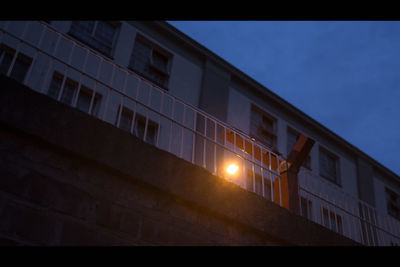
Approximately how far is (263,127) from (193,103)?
3334 millimetres

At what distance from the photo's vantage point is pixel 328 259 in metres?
1.29

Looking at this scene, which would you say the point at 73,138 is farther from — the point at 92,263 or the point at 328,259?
the point at 328,259

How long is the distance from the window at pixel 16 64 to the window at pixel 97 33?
1877 mm

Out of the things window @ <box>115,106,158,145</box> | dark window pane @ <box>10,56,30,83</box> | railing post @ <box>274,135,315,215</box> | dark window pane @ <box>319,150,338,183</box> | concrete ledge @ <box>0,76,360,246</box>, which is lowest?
concrete ledge @ <box>0,76,360,246</box>

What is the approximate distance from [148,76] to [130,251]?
36.8 feet

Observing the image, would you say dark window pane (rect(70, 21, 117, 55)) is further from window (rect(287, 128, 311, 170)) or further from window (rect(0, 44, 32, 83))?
window (rect(287, 128, 311, 170))

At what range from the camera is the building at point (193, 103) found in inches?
391

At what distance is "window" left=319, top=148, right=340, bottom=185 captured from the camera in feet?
52.9

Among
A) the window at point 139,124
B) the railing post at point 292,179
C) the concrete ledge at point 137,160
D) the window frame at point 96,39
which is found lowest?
the concrete ledge at point 137,160

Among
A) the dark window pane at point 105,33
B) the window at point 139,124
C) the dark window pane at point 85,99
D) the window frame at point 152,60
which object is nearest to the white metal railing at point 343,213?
the window at point 139,124

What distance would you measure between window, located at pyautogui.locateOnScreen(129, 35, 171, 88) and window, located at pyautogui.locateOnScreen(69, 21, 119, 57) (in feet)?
2.69

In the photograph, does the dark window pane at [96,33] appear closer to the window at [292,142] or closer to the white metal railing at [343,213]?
the white metal railing at [343,213]

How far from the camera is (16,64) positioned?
32.4 feet

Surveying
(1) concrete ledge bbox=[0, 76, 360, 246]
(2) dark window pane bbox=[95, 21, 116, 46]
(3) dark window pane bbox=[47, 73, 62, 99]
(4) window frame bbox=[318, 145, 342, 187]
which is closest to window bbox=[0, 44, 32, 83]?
(3) dark window pane bbox=[47, 73, 62, 99]
